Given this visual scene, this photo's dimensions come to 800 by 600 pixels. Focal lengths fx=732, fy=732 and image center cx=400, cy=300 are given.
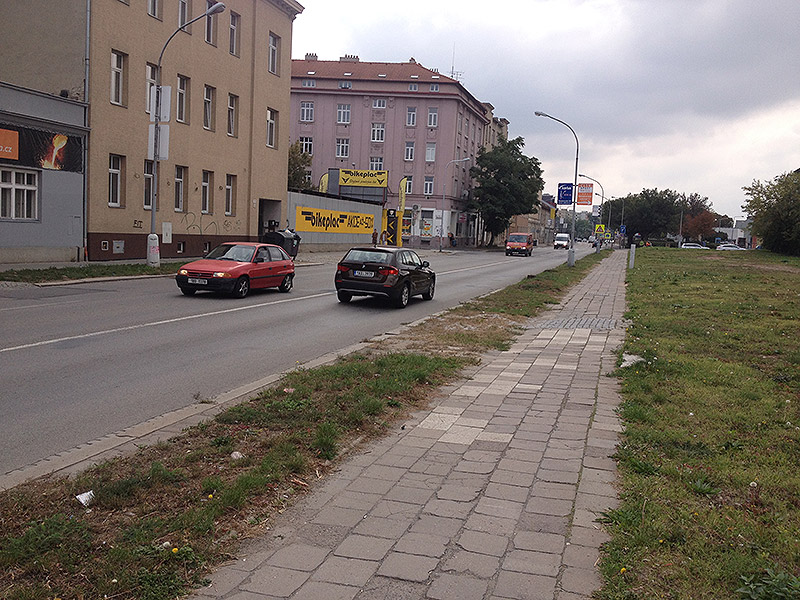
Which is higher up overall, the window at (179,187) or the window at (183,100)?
the window at (183,100)

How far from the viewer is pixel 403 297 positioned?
18094 millimetres

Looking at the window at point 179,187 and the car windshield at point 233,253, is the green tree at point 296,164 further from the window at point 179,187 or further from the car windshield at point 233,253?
the car windshield at point 233,253

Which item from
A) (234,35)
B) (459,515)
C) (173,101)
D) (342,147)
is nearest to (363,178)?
(342,147)

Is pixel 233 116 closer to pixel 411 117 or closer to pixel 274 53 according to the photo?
pixel 274 53

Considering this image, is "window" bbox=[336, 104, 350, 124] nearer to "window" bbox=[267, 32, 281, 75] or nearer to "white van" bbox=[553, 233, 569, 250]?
"white van" bbox=[553, 233, 569, 250]

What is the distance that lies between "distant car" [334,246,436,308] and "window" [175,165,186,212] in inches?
657

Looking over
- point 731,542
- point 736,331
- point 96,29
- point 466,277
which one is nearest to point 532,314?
point 736,331

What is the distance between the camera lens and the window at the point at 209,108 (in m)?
34.4

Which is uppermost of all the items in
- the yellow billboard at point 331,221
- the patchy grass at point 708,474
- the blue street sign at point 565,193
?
the blue street sign at point 565,193

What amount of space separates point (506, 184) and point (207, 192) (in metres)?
51.3

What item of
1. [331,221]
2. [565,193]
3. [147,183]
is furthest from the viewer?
[331,221]

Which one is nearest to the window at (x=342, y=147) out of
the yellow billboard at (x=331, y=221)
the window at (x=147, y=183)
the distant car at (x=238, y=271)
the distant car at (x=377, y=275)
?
the yellow billboard at (x=331, y=221)

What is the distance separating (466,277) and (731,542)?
1063 inches

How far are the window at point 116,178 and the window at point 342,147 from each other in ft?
166
